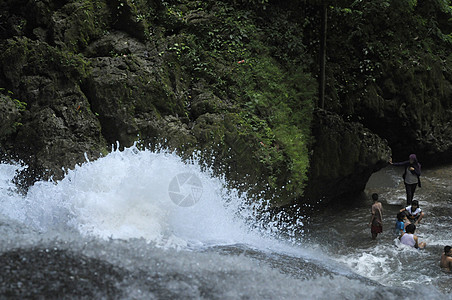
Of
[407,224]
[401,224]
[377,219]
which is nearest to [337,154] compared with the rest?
[377,219]

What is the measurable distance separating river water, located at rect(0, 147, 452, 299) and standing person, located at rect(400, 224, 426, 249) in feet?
0.61

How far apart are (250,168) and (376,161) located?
12.0 ft

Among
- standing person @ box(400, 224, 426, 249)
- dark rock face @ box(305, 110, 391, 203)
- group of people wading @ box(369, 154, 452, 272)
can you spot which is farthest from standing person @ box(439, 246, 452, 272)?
dark rock face @ box(305, 110, 391, 203)

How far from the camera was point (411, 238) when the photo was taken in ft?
29.5

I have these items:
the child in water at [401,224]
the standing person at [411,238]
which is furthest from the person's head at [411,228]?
the child in water at [401,224]

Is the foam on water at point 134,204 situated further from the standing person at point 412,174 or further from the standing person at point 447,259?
the standing person at point 412,174

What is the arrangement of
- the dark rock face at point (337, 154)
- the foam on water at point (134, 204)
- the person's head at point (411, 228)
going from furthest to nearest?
the dark rock face at point (337, 154), the person's head at point (411, 228), the foam on water at point (134, 204)

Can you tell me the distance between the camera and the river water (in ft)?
15.0

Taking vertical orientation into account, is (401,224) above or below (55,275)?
below

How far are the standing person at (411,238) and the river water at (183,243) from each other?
0.61 feet

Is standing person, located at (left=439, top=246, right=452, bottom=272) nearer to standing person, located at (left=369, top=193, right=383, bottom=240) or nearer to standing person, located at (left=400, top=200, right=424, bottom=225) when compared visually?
standing person, located at (left=369, top=193, right=383, bottom=240)

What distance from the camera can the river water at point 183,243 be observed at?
179 inches

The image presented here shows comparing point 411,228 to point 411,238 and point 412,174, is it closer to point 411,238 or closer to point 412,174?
point 411,238

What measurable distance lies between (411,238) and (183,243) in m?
4.84
